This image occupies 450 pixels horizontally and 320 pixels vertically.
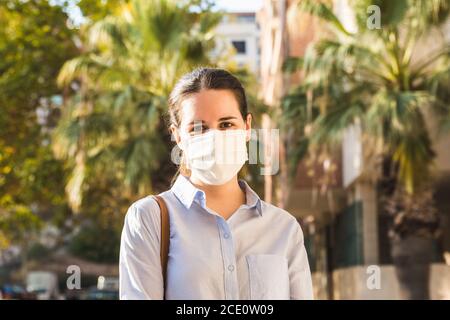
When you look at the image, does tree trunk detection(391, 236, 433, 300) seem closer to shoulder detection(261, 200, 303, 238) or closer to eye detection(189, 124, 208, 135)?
shoulder detection(261, 200, 303, 238)

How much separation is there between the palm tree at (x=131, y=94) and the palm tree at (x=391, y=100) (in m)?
2.49

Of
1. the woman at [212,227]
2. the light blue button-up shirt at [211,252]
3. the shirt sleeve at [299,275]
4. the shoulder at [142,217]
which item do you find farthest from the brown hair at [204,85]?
the shirt sleeve at [299,275]

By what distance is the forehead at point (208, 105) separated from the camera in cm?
268

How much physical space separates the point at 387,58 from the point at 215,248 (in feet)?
43.5

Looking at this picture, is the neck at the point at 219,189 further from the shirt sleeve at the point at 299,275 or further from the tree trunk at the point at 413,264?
the tree trunk at the point at 413,264

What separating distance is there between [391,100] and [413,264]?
2946 millimetres

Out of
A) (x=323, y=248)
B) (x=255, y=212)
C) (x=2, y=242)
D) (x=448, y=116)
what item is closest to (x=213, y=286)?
(x=255, y=212)

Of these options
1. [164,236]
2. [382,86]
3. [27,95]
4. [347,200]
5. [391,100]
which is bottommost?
[347,200]

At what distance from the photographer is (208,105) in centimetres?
269

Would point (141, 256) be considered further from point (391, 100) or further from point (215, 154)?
point (391, 100)

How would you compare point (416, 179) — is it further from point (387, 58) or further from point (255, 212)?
point (255, 212)

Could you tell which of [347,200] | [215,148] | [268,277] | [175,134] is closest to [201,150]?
[215,148]

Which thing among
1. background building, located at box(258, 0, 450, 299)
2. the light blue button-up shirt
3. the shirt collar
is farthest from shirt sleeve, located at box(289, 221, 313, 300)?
background building, located at box(258, 0, 450, 299)
